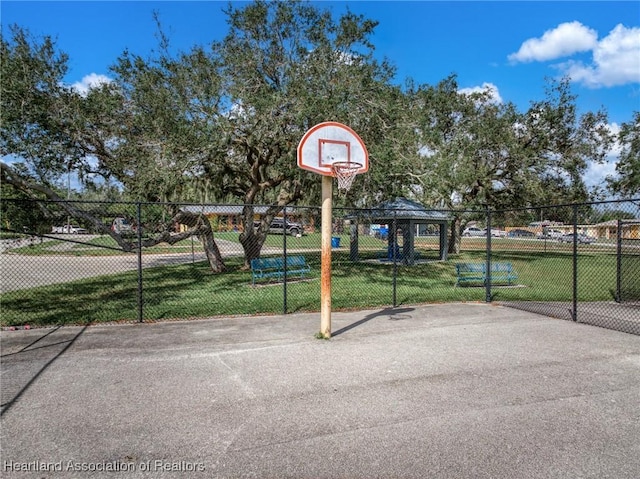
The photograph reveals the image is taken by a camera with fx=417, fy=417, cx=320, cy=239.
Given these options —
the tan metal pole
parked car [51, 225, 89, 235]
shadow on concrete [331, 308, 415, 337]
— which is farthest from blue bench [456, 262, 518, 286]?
parked car [51, 225, 89, 235]

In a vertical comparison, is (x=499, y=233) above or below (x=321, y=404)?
above

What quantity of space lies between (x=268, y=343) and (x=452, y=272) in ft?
43.8

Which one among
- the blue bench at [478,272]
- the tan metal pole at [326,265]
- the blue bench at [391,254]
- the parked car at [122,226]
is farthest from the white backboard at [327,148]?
the blue bench at [391,254]

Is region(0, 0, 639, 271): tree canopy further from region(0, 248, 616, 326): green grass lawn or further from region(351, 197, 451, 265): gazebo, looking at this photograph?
region(351, 197, 451, 265): gazebo

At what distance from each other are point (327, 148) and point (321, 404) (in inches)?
Answer: 172

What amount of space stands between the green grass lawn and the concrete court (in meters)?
1.83

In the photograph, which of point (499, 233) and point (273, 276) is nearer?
point (273, 276)

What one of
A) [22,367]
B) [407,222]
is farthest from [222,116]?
[407,222]

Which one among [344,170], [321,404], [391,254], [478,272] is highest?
[344,170]

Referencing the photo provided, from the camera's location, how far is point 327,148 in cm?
718

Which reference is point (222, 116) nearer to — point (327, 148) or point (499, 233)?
point (327, 148)

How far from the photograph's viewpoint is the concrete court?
3.24 meters

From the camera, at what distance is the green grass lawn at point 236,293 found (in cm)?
895

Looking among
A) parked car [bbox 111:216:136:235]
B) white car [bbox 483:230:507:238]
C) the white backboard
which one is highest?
the white backboard
